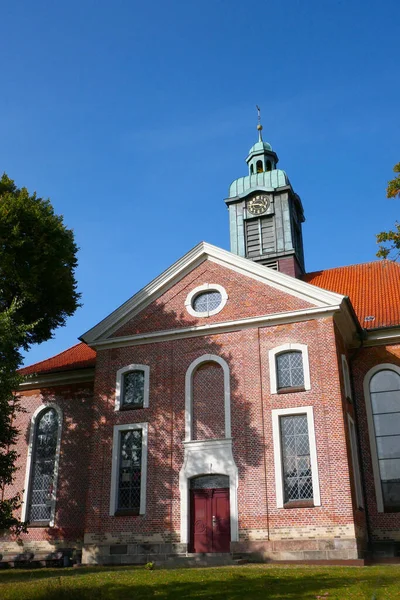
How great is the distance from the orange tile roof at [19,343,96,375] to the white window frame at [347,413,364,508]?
33.9 feet

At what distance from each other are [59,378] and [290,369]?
10075 mm

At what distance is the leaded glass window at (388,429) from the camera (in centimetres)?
1956

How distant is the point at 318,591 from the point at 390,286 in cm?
1583

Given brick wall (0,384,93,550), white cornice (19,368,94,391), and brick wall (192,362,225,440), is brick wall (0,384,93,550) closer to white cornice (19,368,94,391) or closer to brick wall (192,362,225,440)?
white cornice (19,368,94,391)

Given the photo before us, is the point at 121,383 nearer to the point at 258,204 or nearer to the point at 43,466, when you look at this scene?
the point at 43,466

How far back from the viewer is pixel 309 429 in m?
18.3

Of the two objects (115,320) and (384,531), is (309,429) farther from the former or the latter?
(115,320)

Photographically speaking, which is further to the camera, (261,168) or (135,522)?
(261,168)

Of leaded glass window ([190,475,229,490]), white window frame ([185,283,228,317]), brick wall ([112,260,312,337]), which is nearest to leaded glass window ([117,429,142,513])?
leaded glass window ([190,475,229,490])

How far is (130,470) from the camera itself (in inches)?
797

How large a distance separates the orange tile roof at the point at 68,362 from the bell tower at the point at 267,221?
8643 millimetres

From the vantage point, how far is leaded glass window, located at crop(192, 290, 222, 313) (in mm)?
21484

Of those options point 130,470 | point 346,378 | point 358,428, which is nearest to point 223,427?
point 130,470

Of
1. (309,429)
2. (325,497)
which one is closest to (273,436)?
(309,429)
